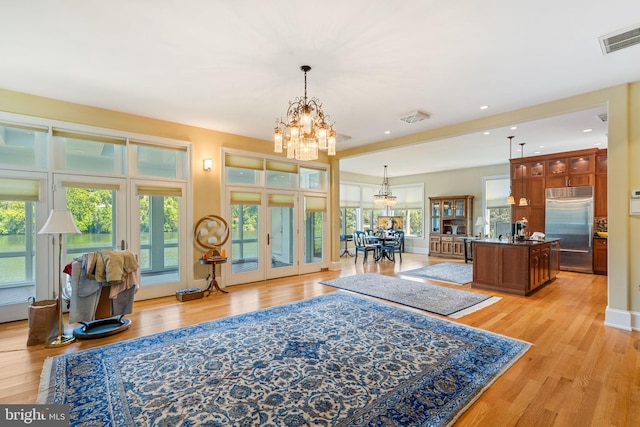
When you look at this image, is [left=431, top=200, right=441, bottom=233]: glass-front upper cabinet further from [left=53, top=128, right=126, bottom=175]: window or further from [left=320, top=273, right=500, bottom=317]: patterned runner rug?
[left=53, top=128, right=126, bottom=175]: window

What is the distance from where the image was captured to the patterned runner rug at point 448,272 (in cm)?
622

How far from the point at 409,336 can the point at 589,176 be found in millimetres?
6891

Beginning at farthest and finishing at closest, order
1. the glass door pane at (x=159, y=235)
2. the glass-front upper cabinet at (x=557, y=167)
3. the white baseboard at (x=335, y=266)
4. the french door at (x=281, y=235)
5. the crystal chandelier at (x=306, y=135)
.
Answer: the white baseboard at (x=335, y=266)
the glass-front upper cabinet at (x=557, y=167)
the french door at (x=281, y=235)
the glass door pane at (x=159, y=235)
the crystal chandelier at (x=306, y=135)

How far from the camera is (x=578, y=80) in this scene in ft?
11.8

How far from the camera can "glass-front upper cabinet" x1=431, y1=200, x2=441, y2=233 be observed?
415 inches

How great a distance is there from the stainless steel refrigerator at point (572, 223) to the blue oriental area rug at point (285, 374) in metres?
5.56

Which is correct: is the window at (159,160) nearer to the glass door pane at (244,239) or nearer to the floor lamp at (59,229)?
the glass door pane at (244,239)

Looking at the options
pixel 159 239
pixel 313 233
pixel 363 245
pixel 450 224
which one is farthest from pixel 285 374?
pixel 450 224

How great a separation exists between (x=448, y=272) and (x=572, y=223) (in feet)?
10.6

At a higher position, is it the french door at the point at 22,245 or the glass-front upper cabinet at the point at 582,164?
the glass-front upper cabinet at the point at 582,164

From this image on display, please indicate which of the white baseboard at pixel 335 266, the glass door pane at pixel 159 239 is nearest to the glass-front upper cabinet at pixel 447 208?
the white baseboard at pixel 335 266

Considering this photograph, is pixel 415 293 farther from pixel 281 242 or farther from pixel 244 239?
pixel 244 239

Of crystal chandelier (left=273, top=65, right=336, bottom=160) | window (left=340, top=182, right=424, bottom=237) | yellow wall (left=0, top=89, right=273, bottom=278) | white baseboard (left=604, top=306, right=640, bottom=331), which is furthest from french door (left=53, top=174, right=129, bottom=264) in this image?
window (left=340, top=182, right=424, bottom=237)

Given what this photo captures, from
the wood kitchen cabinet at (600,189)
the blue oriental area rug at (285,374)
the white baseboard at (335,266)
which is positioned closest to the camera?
the blue oriental area rug at (285,374)
